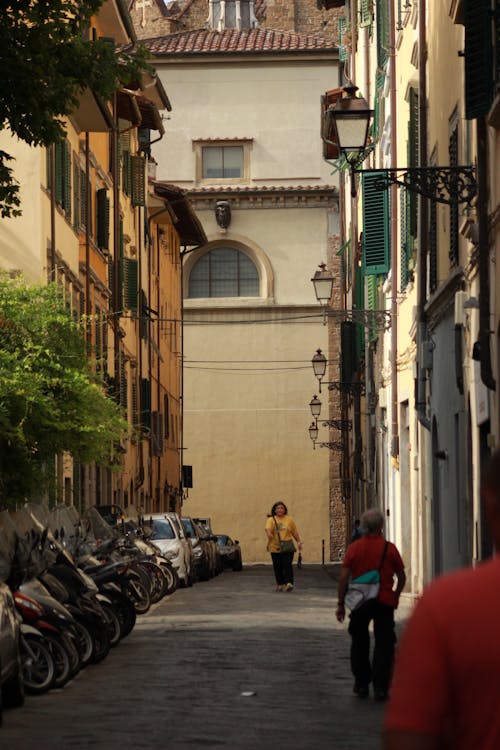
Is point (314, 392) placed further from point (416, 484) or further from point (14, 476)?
point (14, 476)

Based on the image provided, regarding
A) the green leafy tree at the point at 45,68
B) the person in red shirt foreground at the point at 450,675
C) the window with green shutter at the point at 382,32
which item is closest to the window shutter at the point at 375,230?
the window with green shutter at the point at 382,32

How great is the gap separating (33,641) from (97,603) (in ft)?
8.71

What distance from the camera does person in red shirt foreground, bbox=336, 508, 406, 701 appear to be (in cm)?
1302

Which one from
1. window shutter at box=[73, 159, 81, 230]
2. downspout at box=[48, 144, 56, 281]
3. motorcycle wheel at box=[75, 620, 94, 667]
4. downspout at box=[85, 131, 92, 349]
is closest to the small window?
downspout at box=[85, 131, 92, 349]

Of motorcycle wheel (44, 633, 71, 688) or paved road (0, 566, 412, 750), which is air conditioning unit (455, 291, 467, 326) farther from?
motorcycle wheel (44, 633, 71, 688)

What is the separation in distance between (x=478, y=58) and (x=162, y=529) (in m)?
19.3

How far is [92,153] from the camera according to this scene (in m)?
36.9

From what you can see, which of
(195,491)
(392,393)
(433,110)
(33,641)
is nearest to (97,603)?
(33,641)

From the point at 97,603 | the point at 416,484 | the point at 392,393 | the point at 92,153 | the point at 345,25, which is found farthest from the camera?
the point at 345,25

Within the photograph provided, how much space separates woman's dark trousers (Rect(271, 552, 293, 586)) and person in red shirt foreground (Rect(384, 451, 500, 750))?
27.1m

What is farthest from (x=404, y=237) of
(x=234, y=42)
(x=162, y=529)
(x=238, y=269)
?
(x=234, y=42)

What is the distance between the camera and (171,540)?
33.2 m

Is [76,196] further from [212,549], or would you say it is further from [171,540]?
[212,549]

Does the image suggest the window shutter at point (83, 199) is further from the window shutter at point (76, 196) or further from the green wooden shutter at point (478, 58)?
the green wooden shutter at point (478, 58)
